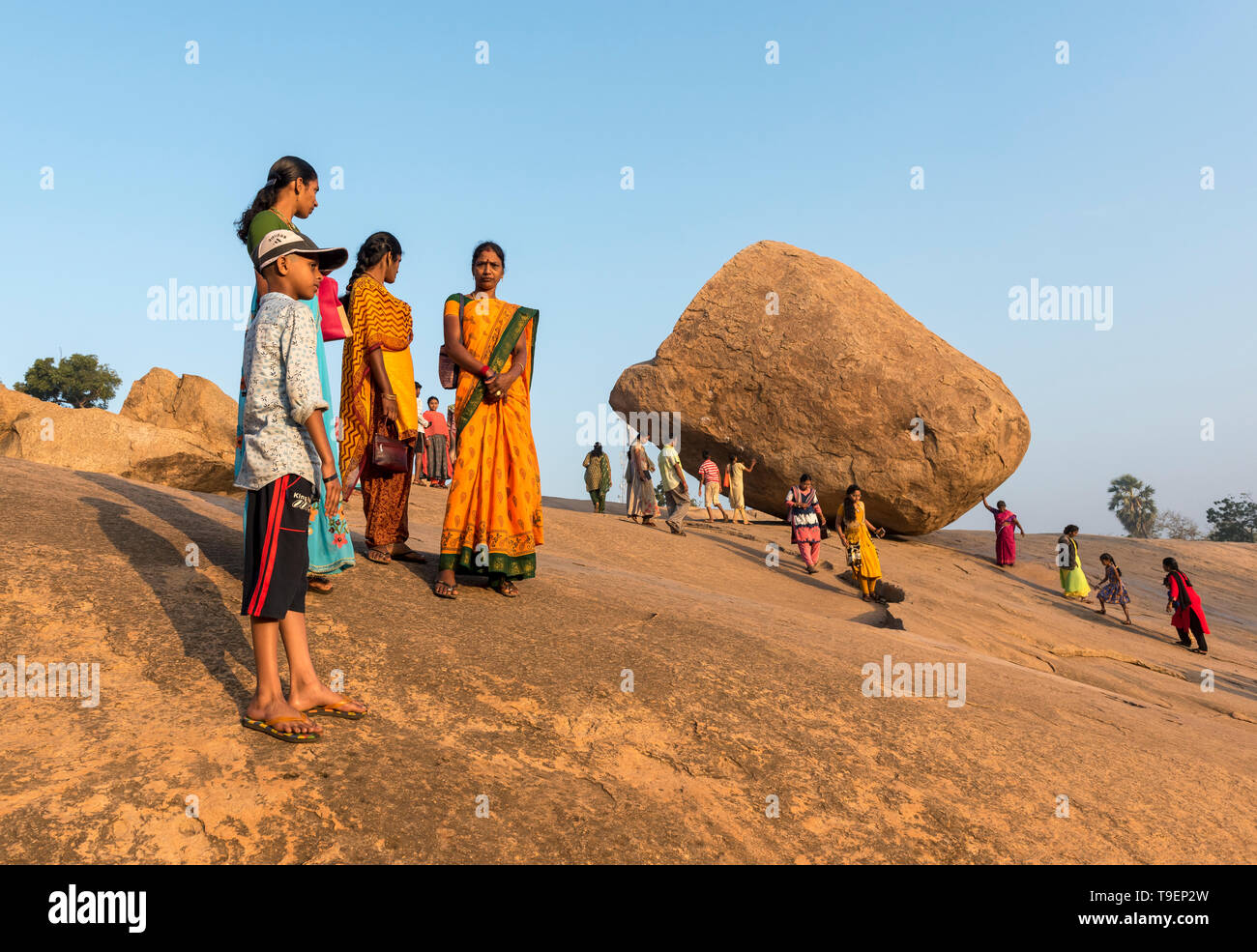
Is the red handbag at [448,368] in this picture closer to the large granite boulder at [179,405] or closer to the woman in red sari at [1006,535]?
the woman in red sari at [1006,535]

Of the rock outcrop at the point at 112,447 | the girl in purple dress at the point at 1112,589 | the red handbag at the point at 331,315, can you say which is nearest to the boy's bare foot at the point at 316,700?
the red handbag at the point at 331,315

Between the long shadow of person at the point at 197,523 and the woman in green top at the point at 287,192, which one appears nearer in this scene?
the woman in green top at the point at 287,192

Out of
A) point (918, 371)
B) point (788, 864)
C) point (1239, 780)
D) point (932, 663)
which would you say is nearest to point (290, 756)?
point (788, 864)

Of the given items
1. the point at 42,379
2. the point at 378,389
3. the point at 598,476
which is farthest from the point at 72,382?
the point at 378,389

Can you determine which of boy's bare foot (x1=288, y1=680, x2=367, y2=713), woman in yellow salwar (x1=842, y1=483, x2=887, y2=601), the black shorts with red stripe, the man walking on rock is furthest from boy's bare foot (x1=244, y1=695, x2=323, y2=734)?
the man walking on rock

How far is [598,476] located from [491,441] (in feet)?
37.0

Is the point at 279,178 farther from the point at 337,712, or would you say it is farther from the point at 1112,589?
the point at 1112,589

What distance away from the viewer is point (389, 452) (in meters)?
4.79

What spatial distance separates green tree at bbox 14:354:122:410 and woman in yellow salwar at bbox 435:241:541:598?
34161 mm

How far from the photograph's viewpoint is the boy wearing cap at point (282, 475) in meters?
2.81
